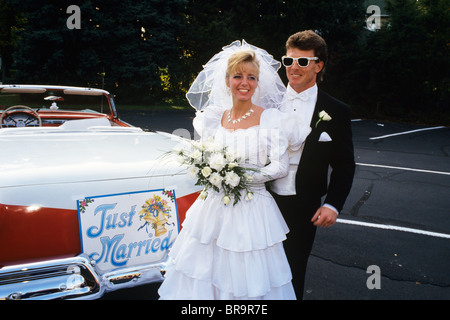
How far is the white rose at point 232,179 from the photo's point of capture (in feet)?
5.96

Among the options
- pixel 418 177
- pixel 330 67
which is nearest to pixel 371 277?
pixel 418 177

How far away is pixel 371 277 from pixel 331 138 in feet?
5.09

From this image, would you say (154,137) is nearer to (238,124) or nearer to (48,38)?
(238,124)

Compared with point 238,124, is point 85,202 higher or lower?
lower

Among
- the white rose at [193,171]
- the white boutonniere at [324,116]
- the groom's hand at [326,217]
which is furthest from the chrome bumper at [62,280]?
the white boutonniere at [324,116]

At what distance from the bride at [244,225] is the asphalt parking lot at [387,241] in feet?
2.18

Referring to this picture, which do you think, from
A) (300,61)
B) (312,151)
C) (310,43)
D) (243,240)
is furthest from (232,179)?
(310,43)

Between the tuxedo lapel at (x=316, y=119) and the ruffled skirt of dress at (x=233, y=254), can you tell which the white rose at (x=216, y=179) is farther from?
the tuxedo lapel at (x=316, y=119)

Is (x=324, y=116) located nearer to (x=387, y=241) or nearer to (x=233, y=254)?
(x=233, y=254)

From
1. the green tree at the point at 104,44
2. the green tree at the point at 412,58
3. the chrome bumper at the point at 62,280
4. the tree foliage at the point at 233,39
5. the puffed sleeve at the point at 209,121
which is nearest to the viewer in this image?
the chrome bumper at the point at 62,280

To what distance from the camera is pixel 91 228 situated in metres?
1.96

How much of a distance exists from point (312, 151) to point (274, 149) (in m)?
0.25

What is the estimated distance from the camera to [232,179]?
1817 millimetres
